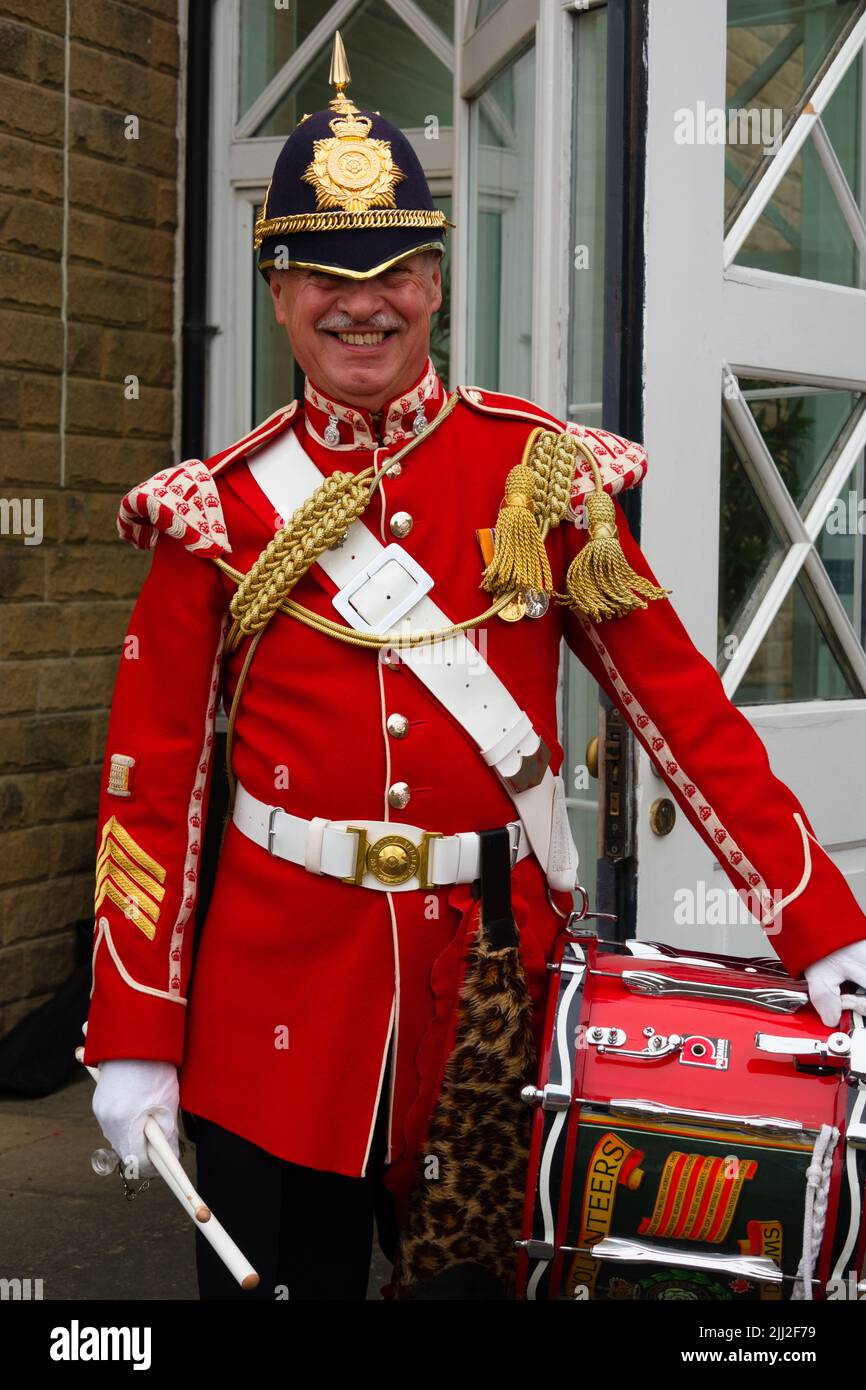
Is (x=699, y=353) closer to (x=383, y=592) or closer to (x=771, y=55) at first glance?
(x=771, y=55)

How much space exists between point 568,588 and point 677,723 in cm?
23

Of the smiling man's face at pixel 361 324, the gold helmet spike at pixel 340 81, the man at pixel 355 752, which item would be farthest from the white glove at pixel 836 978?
the gold helmet spike at pixel 340 81

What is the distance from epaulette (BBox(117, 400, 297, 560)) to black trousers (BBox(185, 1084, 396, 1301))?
737 mm

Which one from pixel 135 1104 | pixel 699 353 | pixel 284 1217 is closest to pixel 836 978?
pixel 284 1217

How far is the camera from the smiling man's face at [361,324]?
6.37ft

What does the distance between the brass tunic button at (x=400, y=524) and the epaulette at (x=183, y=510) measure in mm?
213

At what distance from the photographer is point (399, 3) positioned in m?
4.57

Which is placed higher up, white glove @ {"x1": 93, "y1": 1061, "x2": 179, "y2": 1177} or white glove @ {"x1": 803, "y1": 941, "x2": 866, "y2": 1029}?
white glove @ {"x1": 803, "y1": 941, "x2": 866, "y2": 1029}

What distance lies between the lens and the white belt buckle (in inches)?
77.8

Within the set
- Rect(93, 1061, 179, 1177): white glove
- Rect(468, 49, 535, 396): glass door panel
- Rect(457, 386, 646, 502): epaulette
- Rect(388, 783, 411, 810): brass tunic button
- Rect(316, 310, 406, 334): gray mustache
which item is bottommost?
Rect(93, 1061, 179, 1177): white glove

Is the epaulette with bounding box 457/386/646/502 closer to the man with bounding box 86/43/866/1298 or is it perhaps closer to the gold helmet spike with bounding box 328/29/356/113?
the man with bounding box 86/43/866/1298

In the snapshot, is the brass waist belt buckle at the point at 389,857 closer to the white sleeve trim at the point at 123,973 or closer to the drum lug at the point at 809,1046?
the white sleeve trim at the point at 123,973

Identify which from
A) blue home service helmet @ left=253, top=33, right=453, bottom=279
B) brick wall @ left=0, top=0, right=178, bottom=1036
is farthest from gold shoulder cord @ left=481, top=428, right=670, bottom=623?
brick wall @ left=0, top=0, right=178, bottom=1036

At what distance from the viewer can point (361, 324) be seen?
1.96 meters
